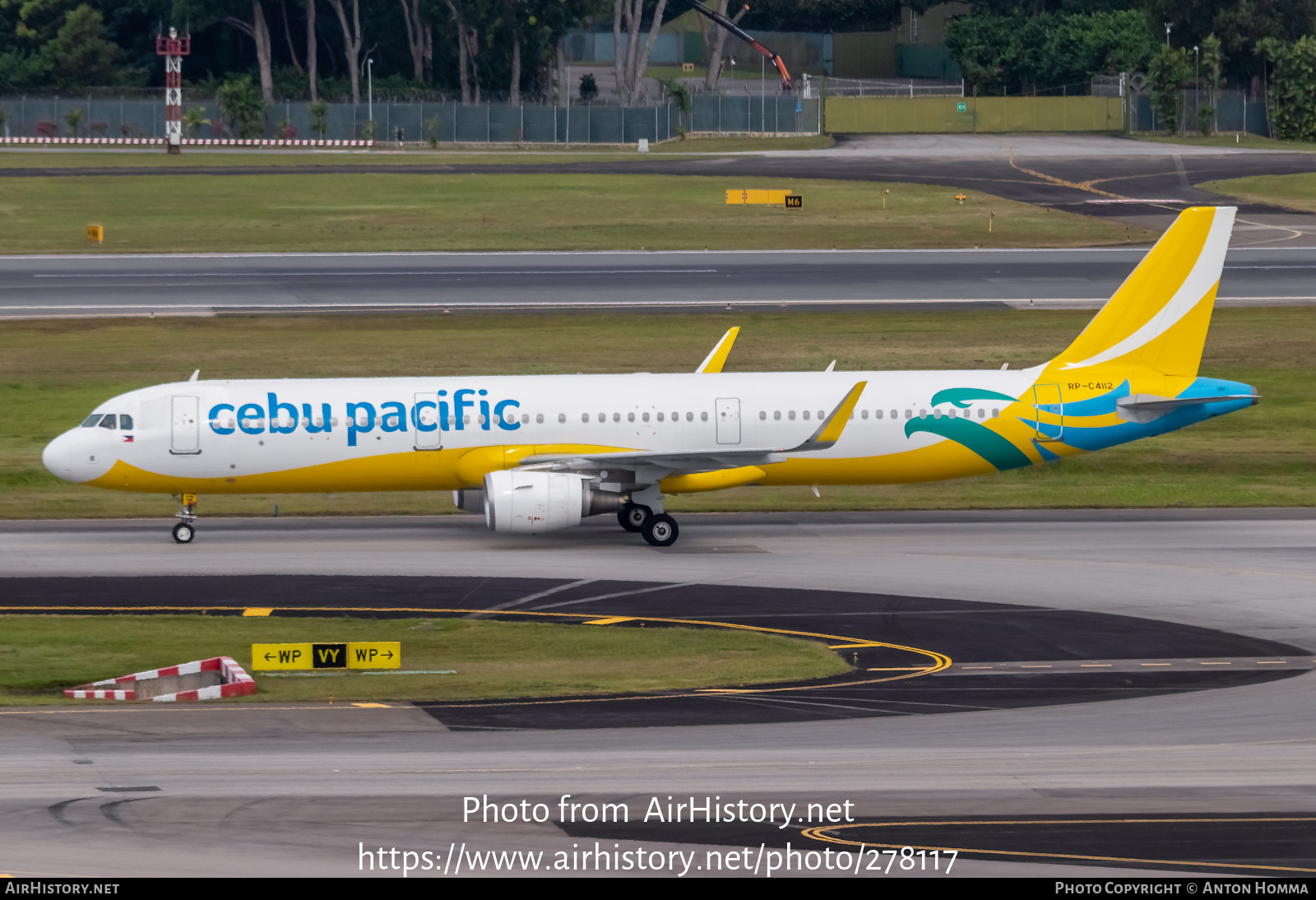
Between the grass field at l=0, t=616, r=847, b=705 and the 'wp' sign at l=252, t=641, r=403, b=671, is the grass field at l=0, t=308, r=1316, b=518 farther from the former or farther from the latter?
the 'wp' sign at l=252, t=641, r=403, b=671

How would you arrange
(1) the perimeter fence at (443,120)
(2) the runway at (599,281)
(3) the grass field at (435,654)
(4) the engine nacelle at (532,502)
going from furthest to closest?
(1) the perimeter fence at (443,120) < (2) the runway at (599,281) < (4) the engine nacelle at (532,502) < (3) the grass field at (435,654)

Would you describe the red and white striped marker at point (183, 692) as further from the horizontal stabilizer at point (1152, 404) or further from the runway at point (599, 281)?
the runway at point (599, 281)

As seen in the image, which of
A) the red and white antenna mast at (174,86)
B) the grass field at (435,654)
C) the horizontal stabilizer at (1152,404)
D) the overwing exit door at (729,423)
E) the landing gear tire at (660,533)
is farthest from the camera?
the red and white antenna mast at (174,86)

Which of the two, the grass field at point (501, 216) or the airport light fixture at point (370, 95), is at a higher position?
the airport light fixture at point (370, 95)

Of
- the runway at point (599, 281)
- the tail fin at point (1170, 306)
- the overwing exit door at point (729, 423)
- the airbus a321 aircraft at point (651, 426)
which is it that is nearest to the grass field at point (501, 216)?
the runway at point (599, 281)

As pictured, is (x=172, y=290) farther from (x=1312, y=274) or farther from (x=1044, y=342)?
(x=1312, y=274)

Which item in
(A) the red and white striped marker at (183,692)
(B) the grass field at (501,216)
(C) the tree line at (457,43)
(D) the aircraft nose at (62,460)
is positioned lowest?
(A) the red and white striped marker at (183,692)

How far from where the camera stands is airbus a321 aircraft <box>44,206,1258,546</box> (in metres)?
40.1

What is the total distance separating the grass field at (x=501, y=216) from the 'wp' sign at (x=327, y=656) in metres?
63.6

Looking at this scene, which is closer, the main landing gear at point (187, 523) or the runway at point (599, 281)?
the main landing gear at point (187, 523)

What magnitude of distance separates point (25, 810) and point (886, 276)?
63.5 meters

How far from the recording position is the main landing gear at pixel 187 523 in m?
40.7

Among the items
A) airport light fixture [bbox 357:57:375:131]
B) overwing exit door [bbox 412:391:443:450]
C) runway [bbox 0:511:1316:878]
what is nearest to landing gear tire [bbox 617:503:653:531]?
runway [bbox 0:511:1316:878]

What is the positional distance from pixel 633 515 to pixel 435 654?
455 inches
